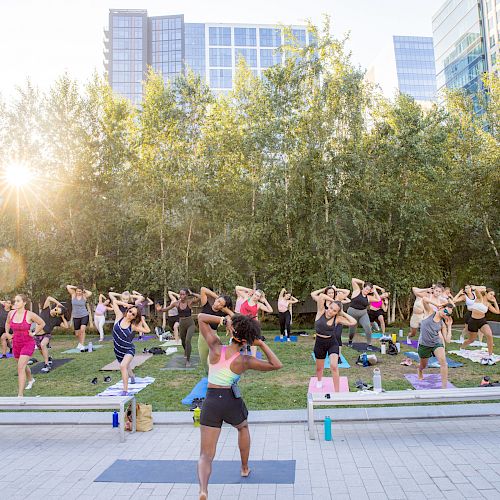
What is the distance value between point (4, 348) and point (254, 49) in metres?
108

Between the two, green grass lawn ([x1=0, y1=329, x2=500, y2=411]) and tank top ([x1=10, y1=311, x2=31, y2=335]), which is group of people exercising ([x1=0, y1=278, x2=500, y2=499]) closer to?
tank top ([x1=10, y1=311, x2=31, y2=335])

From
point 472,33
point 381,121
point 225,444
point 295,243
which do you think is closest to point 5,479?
point 225,444

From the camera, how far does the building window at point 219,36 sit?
Answer: 107 m

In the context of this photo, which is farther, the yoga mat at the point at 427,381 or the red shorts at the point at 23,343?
the yoga mat at the point at 427,381

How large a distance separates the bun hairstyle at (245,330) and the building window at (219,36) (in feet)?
375

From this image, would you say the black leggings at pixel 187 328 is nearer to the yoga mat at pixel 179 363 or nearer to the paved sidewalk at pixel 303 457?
the yoga mat at pixel 179 363

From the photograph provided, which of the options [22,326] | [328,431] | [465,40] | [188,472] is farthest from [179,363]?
[465,40]

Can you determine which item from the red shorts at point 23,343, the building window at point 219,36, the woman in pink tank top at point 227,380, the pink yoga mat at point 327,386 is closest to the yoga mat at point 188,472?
the woman in pink tank top at point 227,380

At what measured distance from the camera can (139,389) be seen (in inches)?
343

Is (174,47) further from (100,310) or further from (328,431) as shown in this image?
(328,431)

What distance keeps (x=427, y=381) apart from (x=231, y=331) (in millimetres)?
5959

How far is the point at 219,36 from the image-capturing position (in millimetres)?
107500

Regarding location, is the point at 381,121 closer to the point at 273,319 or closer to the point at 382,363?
the point at 273,319

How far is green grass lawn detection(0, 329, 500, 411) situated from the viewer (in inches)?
315
